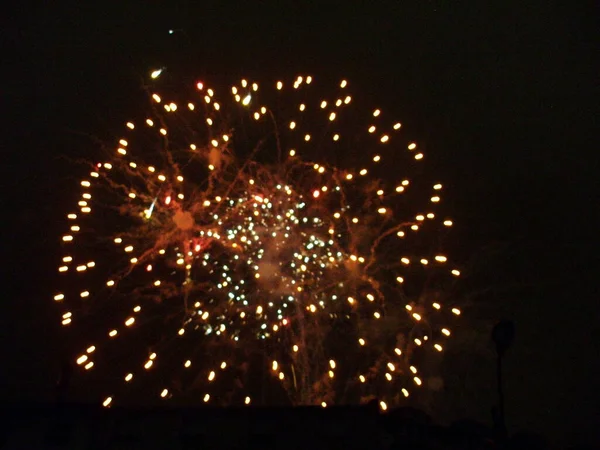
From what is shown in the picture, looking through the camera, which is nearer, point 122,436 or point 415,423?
point 122,436

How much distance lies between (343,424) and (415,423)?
0.70m

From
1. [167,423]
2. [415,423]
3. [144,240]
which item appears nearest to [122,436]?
[167,423]

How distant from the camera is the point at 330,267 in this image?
23.1ft

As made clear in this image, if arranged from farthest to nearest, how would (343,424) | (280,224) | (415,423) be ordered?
(280,224) < (415,423) < (343,424)

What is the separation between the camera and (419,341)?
7211 millimetres

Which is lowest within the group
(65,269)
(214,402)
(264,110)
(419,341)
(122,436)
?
(122,436)

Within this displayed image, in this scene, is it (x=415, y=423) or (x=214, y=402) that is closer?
(x=415, y=423)

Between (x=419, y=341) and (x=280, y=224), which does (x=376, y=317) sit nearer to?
(x=419, y=341)

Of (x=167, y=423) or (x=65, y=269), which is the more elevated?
(x=65, y=269)

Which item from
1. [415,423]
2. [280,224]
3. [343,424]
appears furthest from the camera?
[280,224]

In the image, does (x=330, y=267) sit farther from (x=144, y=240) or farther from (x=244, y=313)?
(x=144, y=240)

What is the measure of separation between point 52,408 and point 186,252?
2.60 m

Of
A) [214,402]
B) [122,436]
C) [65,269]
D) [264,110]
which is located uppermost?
[264,110]

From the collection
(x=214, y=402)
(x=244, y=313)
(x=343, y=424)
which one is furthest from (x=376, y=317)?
(x=343, y=424)
